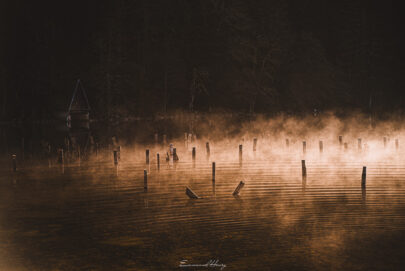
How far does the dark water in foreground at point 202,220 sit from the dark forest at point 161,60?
4690 cm

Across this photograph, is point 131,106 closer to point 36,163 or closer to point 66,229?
point 36,163

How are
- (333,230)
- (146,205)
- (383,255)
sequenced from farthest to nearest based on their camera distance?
(146,205)
(333,230)
(383,255)

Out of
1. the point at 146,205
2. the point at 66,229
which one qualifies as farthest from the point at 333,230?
the point at 66,229

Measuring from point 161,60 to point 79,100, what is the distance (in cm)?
1594

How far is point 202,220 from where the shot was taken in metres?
21.5

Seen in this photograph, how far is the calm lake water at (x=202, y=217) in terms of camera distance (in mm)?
17281

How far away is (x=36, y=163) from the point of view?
3766 cm

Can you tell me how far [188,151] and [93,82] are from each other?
4128 centimetres

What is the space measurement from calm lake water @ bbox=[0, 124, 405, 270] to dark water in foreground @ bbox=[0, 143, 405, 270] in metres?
0.04

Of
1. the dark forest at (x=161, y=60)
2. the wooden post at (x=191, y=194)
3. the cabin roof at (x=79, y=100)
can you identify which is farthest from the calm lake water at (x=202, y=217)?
the dark forest at (x=161, y=60)
